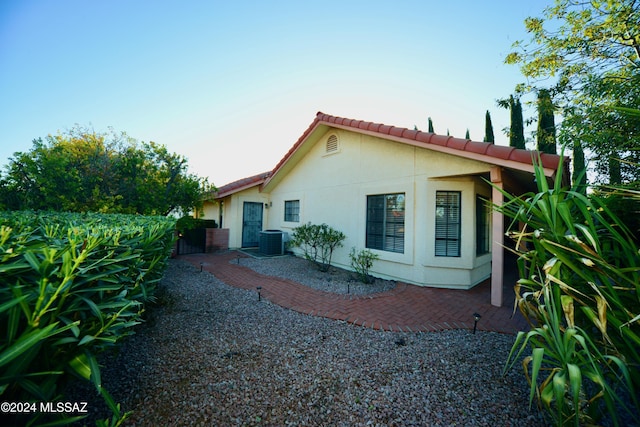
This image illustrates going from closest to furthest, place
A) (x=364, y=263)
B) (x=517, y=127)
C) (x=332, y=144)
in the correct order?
(x=364, y=263) → (x=332, y=144) → (x=517, y=127)

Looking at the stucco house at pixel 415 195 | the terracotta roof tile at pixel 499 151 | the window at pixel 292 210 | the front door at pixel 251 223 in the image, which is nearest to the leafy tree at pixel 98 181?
the front door at pixel 251 223

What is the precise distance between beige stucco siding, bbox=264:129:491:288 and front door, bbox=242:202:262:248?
4.29 metres

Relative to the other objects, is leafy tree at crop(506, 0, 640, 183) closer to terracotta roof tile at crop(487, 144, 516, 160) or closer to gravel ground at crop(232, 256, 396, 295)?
terracotta roof tile at crop(487, 144, 516, 160)

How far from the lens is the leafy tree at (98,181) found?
6.14 meters

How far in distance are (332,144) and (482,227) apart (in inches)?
221

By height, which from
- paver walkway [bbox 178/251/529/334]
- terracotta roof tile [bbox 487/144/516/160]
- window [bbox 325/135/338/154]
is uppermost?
window [bbox 325/135/338/154]

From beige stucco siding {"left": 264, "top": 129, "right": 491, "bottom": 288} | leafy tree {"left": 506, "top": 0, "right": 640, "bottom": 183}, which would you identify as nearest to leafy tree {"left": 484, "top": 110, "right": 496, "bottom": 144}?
leafy tree {"left": 506, "top": 0, "right": 640, "bottom": 183}

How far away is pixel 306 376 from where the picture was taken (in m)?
2.58

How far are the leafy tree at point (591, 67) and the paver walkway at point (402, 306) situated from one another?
3.60 m

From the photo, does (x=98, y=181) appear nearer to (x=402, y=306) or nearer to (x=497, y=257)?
(x=402, y=306)

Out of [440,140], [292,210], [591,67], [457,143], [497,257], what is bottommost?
[497,257]

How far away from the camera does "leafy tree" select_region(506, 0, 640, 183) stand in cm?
514

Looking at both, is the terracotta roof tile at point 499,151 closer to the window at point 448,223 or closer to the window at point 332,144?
the window at point 448,223

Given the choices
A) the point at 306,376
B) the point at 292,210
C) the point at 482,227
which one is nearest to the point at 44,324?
the point at 306,376
